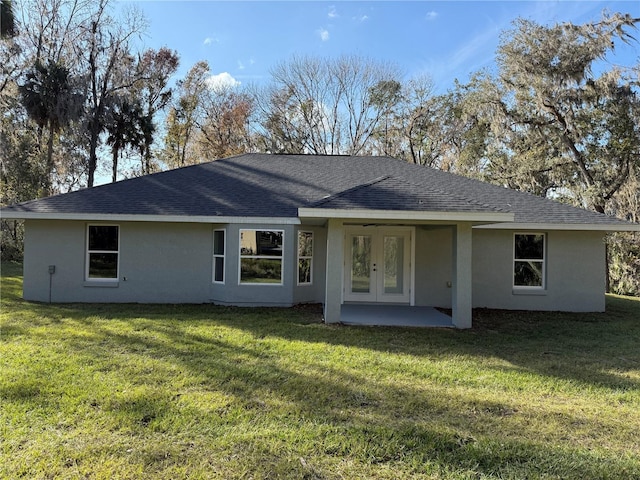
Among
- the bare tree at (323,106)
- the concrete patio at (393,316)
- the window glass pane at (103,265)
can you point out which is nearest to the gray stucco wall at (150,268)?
the window glass pane at (103,265)

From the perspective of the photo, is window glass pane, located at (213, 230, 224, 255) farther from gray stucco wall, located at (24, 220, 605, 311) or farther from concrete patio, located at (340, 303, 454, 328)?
concrete patio, located at (340, 303, 454, 328)

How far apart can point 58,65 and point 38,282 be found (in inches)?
556

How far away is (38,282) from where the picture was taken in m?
10.6

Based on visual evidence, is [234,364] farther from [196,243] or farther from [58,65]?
[58,65]

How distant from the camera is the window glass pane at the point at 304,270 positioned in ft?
35.7

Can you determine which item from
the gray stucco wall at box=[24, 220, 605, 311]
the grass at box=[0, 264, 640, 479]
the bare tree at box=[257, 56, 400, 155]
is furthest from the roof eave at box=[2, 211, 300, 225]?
the bare tree at box=[257, 56, 400, 155]

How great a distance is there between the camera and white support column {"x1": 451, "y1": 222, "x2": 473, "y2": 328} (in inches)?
316

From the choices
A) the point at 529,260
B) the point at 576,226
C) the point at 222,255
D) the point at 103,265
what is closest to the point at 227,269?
the point at 222,255

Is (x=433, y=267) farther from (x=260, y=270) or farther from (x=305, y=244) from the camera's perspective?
(x=260, y=270)

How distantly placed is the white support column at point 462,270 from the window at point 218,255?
602cm

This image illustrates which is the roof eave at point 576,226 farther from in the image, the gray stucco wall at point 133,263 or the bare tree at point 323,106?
the bare tree at point 323,106

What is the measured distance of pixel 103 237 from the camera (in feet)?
35.6

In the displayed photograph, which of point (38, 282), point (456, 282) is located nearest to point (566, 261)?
point (456, 282)

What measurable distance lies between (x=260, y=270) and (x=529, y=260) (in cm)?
746
